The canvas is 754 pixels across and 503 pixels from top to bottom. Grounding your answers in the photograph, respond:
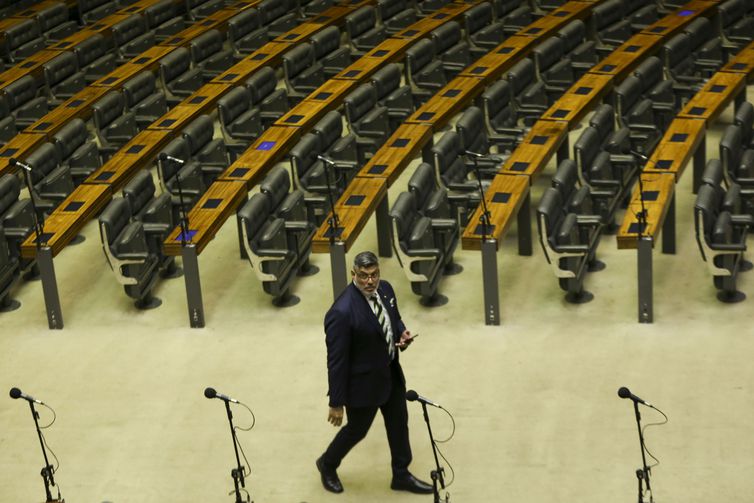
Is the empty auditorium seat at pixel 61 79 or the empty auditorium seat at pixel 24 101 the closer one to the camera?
the empty auditorium seat at pixel 24 101

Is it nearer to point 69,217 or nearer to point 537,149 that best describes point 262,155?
point 69,217

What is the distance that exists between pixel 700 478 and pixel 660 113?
160 inches

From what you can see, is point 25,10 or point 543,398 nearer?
point 543,398

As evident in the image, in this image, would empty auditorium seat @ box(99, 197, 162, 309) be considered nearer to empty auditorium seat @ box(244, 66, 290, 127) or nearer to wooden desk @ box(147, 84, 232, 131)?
wooden desk @ box(147, 84, 232, 131)

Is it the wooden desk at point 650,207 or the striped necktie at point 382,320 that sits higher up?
the striped necktie at point 382,320

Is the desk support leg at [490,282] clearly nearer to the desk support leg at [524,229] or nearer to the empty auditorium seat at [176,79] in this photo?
the desk support leg at [524,229]

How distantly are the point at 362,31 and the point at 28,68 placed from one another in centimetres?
264

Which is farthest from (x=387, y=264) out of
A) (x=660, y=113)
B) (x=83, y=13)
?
(x=83, y=13)

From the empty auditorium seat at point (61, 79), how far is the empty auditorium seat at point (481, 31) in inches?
118

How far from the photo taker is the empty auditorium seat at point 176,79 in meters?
10.3

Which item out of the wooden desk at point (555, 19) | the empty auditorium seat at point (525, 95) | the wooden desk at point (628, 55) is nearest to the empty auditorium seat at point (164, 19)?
the wooden desk at point (555, 19)

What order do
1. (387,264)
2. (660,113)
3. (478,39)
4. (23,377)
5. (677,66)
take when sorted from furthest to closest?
(478,39), (677,66), (660,113), (387,264), (23,377)

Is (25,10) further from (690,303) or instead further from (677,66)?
(690,303)

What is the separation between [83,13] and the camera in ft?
39.8
